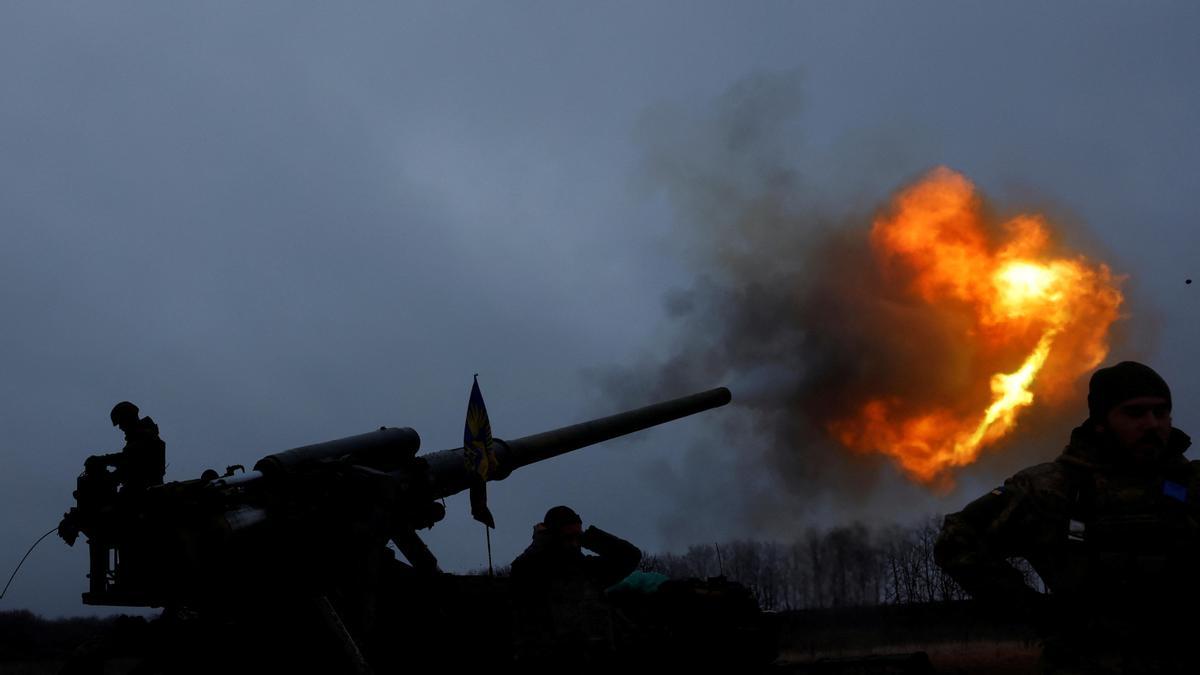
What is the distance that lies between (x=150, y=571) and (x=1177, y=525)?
678cm

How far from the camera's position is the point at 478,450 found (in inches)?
444

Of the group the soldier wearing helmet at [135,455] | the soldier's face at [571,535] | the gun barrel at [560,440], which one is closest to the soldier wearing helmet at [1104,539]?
the soldier's face at [571,535]

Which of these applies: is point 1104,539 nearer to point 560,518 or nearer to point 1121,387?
point 1121,387

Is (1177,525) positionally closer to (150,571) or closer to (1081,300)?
(150,571)

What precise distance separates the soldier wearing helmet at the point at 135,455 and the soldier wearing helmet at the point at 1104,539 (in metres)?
6.36

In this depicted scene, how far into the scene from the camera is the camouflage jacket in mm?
4086

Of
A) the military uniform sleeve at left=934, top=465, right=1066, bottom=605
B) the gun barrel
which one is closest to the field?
the gun barrel

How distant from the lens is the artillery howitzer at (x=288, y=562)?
26.3 ft

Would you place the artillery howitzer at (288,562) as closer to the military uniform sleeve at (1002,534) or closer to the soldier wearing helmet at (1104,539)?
the military uniform sleeve at (1002,534)

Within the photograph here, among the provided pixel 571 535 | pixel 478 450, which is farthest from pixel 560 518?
pixel 478 450

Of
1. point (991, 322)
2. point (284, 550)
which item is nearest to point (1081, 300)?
point (991, 322)

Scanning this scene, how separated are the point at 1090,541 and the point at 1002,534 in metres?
0.33

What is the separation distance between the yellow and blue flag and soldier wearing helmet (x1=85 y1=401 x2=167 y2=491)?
314cm

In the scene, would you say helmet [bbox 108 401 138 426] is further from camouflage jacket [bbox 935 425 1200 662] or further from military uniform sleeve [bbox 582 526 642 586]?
camouflage jacket [bbox 935 425 1200 662]
